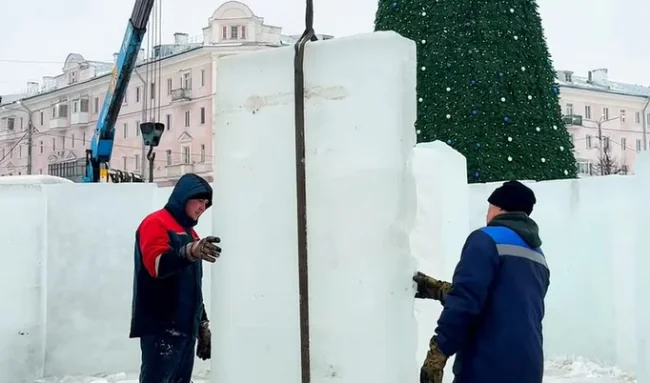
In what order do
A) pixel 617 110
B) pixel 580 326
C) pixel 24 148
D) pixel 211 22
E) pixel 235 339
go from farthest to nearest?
pixel 24 148 → pixel 617 110 → pixel 211 22 → pixel 580 326 → pixel 235 339

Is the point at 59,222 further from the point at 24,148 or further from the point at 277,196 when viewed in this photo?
the point at 24,148

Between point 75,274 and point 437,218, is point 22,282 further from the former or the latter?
point 437,218

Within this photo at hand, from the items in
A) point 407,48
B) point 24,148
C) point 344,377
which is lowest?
point 344,377

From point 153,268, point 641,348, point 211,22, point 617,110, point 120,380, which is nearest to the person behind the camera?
point 153,268

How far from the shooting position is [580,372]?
6953 millimetres

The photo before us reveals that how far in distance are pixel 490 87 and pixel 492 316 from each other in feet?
19.8

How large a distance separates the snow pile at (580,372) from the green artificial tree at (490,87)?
2.20 m

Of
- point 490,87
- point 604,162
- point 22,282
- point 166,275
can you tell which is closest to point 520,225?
point 166,275

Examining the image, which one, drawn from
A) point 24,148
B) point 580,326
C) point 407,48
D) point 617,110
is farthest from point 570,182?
point 24,148

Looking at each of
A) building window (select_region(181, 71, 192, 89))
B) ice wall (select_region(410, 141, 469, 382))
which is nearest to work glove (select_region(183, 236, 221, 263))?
ice wall (select_region(410, 141, 469, 382))

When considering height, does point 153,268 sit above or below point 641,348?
above

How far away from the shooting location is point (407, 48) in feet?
8.79

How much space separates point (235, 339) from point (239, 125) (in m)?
0.81

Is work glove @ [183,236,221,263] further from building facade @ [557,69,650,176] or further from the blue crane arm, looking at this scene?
building facade @ [557,69,650,176]
